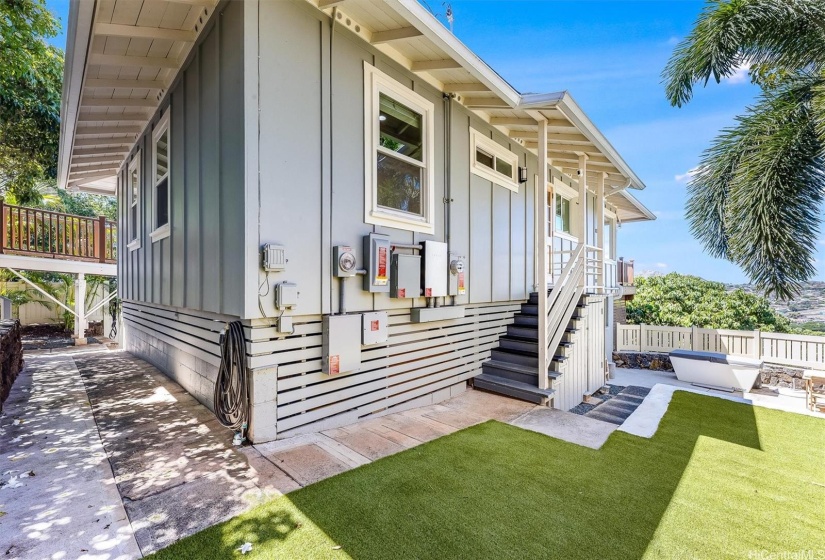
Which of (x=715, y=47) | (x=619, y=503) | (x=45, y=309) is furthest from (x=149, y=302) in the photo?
(x=45, y=309)

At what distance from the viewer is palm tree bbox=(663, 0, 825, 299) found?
5.64 metres

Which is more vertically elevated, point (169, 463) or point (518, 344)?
point (518, 344)

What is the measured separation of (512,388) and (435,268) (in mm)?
1979

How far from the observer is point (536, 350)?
219 inches

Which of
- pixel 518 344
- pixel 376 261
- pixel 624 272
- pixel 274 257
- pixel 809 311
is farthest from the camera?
pixel 624 272

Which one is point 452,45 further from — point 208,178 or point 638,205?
point 638,205

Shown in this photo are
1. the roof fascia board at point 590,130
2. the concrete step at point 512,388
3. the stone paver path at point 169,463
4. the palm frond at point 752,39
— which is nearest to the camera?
the stone paver path at point 169,463

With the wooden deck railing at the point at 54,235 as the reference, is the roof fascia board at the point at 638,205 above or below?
above

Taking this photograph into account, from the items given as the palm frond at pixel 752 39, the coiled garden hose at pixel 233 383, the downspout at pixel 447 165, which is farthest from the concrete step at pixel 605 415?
the palm frond at pixel 752 39

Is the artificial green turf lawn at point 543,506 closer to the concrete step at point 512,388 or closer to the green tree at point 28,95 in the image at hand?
the concrete step at point 512,388

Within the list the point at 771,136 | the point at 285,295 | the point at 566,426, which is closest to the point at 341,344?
the point at 285,295

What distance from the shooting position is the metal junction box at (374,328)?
3.86m

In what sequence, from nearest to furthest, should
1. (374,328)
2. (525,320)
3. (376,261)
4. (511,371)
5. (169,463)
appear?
(169,463)
(376,261)
(374,328)
(511,371)
(525,320)

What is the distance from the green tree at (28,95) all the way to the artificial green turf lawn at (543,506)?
29.8 feet
